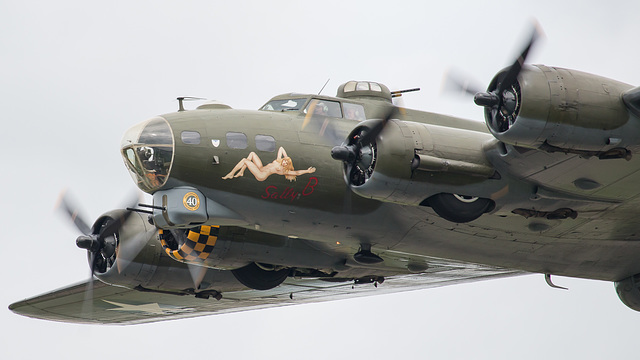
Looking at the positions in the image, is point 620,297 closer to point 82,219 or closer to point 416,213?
point 416,213

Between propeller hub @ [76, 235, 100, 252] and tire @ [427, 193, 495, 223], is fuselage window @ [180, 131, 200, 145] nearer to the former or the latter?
tire @ [427, 193, 495, 223]

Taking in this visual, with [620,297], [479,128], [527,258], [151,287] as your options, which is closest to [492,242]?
[527,258]

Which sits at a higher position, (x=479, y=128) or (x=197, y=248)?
(x=479, y=128)

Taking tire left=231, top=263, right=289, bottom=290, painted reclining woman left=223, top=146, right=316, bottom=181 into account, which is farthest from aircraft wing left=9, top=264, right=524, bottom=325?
painted reclining woman left=223, top=146, right=316, bottom=181

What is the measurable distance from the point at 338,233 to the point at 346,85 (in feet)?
11.9

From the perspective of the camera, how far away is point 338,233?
18094 mm

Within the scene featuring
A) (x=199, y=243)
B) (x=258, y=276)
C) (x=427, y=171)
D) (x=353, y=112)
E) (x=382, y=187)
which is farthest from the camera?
A: (x=258, y=276)

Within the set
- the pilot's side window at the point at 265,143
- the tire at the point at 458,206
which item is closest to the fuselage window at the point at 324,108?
the pilot's side window at the point at 265,143

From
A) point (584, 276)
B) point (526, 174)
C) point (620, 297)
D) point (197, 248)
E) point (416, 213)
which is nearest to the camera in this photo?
point (526, 174)

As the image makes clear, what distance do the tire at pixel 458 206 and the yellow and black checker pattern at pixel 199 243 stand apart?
5547 millimetres

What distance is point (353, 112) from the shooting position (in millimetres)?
18781

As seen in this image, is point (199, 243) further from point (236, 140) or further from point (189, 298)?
point (189, 298)

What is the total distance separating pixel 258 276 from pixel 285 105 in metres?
4.67

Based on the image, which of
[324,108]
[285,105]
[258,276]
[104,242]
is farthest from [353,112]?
[104,242]
